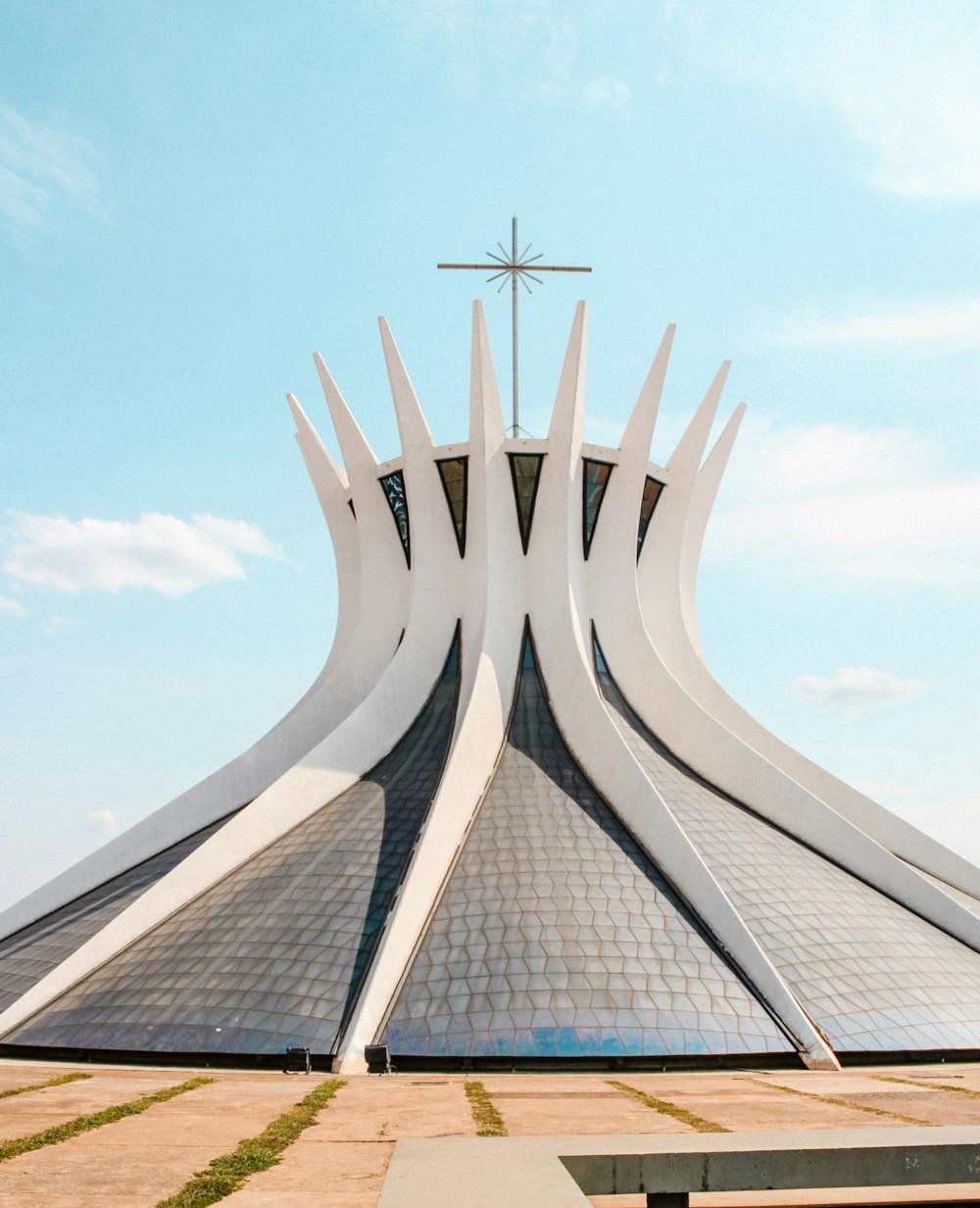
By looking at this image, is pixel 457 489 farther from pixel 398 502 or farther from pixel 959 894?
pixel 959 894

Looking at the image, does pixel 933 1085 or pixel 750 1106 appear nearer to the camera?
pixel 750 1106

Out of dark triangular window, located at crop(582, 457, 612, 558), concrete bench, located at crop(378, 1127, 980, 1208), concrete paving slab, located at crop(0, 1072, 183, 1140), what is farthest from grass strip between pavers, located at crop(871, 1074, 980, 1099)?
dark triangular window, located at crop(582, 457, 612, 558)

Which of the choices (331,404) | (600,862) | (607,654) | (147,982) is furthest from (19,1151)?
(331,404)

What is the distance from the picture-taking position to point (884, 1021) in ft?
50.6

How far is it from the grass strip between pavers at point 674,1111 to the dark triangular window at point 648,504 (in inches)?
671

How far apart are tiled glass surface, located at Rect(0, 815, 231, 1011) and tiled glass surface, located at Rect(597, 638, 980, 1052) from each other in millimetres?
11569

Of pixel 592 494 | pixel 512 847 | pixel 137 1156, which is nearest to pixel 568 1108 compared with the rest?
pixel 137 1156

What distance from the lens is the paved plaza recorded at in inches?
224

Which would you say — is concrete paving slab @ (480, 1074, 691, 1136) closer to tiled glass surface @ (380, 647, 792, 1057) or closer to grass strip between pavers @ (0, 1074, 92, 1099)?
tiled glass surface @ (380, 647, 792, 1057)

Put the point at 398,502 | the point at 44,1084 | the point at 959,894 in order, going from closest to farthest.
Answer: the point at 44,1084 < the point at 959,894 < the point at 398,502

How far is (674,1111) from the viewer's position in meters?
9.19

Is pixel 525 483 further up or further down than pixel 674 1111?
further up

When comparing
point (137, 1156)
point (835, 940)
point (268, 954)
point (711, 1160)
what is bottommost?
point (137, 1156)

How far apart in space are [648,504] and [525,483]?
3.85 meters
